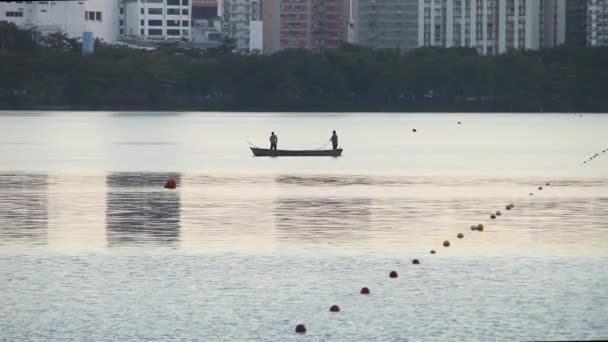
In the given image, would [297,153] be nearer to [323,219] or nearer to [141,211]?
[141,211]

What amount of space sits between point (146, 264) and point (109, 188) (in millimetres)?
32900

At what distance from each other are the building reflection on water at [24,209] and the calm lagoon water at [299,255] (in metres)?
0.09

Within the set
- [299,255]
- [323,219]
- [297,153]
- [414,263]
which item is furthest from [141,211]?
[297,153]

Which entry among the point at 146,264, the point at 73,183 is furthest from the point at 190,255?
the point at 73,183

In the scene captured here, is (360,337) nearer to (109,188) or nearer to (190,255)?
(190,255)

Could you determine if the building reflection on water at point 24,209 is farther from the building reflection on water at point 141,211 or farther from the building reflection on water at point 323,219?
the building reflection on water at point 323,219

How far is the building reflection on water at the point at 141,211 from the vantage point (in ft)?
161

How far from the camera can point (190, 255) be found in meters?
44.2

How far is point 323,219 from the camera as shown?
5612 cm

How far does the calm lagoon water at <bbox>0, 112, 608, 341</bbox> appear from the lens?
109 ft

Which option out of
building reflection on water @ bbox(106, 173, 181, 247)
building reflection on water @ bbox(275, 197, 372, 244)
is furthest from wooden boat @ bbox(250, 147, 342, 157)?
building reflection on water @ bbox(275, 197, 372, 244)

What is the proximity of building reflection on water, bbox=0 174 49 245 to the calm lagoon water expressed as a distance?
93 millimetres

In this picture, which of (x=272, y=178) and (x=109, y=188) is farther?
(x=272, y=178)

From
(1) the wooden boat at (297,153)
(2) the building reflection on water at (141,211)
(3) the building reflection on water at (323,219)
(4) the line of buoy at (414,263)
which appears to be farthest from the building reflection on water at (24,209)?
(1) the wooden boat at (297,153)
